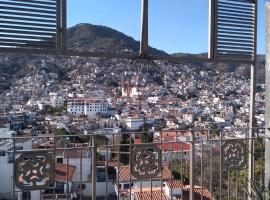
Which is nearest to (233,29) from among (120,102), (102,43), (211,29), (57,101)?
(211,29)

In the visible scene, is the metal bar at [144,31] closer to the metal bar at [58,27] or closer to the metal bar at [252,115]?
the metal bar at [58,27]

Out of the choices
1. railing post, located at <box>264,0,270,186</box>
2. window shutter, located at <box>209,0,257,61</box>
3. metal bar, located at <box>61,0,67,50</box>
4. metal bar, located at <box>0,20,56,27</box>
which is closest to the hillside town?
railing post, located at <box>264,0,270,186</box>

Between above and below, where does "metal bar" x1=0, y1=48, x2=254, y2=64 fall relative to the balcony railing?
above

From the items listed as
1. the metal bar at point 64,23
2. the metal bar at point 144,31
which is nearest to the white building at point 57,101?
the metal bar at point 144,31

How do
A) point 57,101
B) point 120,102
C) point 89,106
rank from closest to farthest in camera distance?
point 57,101, point 120,102, point 89,106

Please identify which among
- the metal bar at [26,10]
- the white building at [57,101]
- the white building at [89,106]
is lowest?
the white building at [89,106]

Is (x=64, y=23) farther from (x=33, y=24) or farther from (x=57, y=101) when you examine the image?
(x=57, y=101)

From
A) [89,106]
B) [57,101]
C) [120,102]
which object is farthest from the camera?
[89,106]

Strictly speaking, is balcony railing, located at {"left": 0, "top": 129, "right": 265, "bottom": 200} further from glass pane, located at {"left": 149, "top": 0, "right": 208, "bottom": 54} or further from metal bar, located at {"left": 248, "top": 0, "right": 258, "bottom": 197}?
glass pane, located at {"left": 149, "top": 0, "right": 208, "bottom": 54}

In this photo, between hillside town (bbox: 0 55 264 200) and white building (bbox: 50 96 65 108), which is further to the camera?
white building (bbox: 50 96 65 108)

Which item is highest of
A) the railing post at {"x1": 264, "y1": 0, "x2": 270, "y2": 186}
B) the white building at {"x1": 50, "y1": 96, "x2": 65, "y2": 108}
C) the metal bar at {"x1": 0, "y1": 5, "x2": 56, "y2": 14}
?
the metal bar at {"x1": 0, "y1": 5, "x2": 56, "y2": 14}

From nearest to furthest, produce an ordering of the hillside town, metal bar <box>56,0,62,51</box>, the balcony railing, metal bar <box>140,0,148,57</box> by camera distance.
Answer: the balcony railing < metal bar <box>56,0,62,51</box> < metal bar <box>140,0,148,57</box> < the hillside town

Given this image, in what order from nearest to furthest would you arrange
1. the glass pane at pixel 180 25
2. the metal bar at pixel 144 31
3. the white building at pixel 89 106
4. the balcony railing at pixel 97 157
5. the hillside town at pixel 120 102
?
the balcony railing at pixel 97 157 < the metal bar at pixel 144 31 < the glass pane at pixel 180 25 < the hillside town at pixel 120 102 < the white building at pixel 89 106
